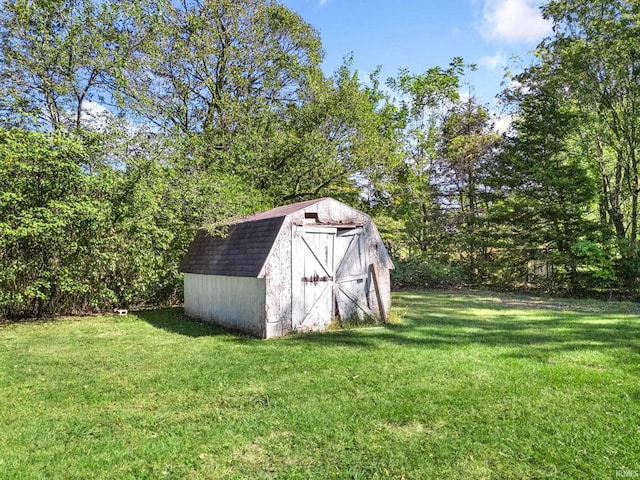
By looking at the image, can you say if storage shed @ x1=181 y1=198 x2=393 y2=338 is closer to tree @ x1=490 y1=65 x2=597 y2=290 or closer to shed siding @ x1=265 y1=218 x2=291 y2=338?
shed siding @ x1=265 y1=218 x2=291 y2=338

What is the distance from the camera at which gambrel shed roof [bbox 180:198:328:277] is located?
8000mm

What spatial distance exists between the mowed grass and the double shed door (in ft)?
2.09

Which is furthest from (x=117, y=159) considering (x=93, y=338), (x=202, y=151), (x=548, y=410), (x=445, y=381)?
(x=548, y=410)

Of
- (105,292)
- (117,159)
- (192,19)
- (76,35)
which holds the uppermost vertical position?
(192,19)

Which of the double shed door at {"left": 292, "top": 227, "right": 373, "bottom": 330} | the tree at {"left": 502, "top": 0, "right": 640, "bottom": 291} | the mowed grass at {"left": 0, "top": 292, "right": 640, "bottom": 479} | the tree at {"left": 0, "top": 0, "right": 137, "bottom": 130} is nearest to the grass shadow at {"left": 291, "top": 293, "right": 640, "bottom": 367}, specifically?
the mowed grass at {"left": 0, "top": 292, "right": 640, "bottom": 479}

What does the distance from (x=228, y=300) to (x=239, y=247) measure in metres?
1.20

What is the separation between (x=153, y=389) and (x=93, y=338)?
3.93 metres

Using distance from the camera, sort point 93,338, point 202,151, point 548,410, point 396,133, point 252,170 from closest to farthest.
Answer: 1. point 548,410
2. point 93,338
3. point 202,151
4. point 252,170
5. point 396,133

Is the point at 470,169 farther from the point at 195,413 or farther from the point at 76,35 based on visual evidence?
the point at 195,413

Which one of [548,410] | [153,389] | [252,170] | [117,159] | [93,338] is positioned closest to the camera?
[548,410]

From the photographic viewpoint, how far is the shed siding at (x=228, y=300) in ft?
25.9

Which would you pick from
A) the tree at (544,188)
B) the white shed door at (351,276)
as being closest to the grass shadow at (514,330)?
the white shed door at (351,276)

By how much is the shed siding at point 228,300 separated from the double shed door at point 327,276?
73 centimetres

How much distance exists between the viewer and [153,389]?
4.89 m
